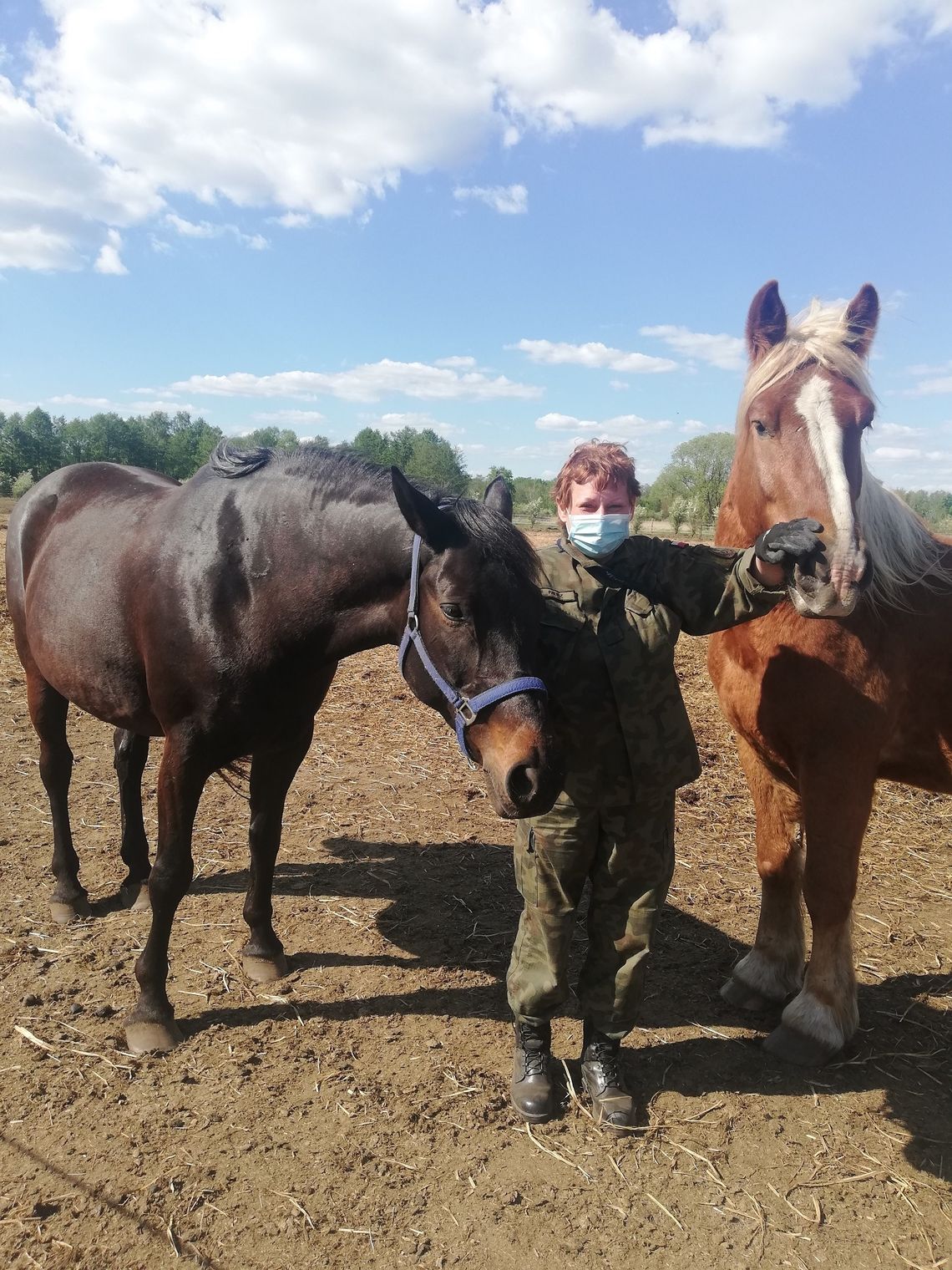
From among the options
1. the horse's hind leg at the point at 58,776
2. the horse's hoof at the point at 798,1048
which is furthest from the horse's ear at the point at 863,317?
the horse's hind leg at the point at 58,776

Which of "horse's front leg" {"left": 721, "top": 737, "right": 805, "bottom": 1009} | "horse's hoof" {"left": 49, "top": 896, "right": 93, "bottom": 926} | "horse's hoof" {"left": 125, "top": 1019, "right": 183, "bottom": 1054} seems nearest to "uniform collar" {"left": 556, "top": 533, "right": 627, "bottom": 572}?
"horse's front leg" {"left": 721, "top": 737, "right": 805, "bottom": 1009}

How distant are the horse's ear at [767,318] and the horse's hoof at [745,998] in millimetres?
2641

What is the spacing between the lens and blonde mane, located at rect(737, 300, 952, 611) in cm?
259

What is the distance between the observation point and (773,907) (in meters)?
3.23

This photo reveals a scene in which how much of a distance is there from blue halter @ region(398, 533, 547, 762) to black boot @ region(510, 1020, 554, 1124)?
108 centimetres

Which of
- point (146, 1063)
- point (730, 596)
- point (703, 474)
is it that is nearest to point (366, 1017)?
point (146, 1063)

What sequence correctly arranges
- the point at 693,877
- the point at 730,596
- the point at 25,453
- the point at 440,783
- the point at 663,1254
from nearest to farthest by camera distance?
the point at 663,1254, the point at 730,596, the point at 693,877, the point at 440,783, the point at 25,453

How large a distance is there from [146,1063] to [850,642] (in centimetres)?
303

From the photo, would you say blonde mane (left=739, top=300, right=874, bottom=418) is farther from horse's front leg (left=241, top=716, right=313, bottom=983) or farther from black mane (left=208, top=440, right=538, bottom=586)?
horse's front leg (left=241, top=716, right=313, bottom=983)

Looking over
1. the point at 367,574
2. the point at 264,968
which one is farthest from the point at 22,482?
the point at 367,574

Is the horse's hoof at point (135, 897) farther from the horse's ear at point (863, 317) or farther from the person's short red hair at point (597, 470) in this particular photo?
the horse's ear at point (863, 317)

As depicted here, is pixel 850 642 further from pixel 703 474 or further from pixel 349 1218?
pixel 703 474

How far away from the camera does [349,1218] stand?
2.08 m

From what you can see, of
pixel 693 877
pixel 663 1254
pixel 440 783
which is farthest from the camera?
pixel 440 783
